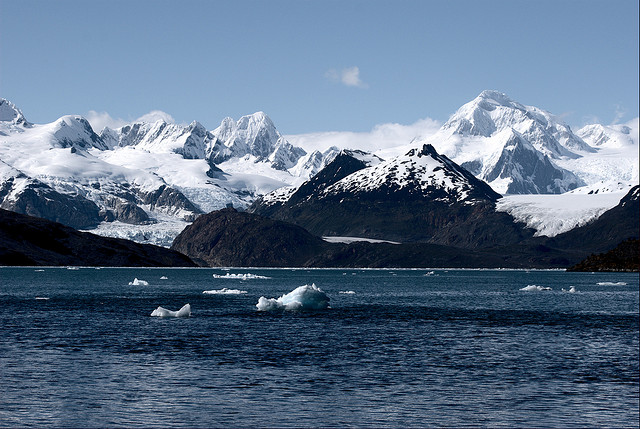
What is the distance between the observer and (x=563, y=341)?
8900cm

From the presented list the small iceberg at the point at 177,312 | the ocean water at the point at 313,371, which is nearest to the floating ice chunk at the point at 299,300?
the ocean water at the point at 313,371

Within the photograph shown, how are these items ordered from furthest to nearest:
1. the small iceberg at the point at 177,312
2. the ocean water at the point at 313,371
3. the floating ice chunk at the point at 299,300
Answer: the floating ice chunk at the point at 299,300 → the small iceberg at the point at 177,312 → the ocean water at the point at 313,371

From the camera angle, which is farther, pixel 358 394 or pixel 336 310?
pixel 336 310

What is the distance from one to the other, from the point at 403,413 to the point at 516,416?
6.27 metres

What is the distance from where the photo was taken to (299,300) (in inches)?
5000

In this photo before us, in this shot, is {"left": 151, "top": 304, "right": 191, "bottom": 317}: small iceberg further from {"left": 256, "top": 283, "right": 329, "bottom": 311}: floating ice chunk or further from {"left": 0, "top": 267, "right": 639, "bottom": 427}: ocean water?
{"left": 256, "top": 283, "right": 329, "bottom": 311}: floating ice chunk

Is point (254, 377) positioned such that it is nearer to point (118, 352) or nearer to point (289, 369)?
point (289, 369)

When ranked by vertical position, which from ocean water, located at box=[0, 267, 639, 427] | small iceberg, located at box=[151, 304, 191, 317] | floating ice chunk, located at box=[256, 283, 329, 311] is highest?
floating ice chunk, located at box=[256, 283, 329, 311]

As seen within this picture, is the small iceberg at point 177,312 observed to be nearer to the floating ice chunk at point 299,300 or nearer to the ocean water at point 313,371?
the ocean water at point 313,371

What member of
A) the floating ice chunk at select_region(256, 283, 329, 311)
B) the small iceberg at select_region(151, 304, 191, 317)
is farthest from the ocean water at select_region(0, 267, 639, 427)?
the floating ice chunk at select_region(256, 283, 329, 311)

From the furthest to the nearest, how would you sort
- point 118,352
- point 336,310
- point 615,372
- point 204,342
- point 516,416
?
point 336,310
point 204,342
point 118,352
point 615,372
point 516,416

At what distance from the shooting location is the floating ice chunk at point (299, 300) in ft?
405

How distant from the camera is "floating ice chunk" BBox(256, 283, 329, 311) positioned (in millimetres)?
123494

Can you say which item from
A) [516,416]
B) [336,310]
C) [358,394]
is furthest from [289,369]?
[336,310]
